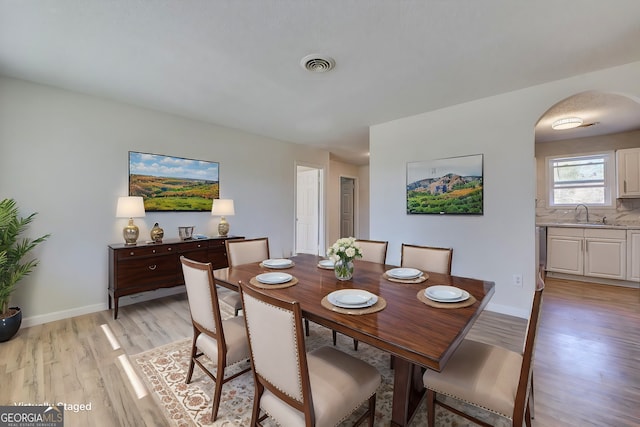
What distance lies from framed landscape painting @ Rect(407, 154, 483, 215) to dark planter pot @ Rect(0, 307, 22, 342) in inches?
171

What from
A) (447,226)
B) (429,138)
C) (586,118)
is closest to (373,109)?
(429,138)

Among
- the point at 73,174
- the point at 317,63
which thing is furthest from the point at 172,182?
the point at 317,63

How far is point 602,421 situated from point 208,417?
2.24 m

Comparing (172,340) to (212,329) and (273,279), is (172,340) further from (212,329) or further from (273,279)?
(273,279)

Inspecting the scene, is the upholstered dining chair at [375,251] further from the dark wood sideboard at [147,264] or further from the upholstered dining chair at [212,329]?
the dark wood sideboard at [147,264]

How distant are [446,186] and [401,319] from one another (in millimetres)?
2694

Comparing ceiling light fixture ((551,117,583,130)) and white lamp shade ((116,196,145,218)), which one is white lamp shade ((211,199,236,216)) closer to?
white lamp shade ((116,196,145,218))

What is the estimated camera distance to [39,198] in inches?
109

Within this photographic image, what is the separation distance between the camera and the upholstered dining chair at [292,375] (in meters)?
1.02

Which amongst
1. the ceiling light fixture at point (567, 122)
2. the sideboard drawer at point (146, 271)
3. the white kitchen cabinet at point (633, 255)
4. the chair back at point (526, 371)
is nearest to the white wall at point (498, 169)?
the ceiling light fixture at point (567, 122)

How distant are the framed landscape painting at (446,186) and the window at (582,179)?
302 centimetres

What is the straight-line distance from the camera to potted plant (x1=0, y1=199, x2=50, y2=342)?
7.73ft

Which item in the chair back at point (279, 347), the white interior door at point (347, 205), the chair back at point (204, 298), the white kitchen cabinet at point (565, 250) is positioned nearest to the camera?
the chair back at point (279, 347)

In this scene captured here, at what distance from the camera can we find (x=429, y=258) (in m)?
2.26
